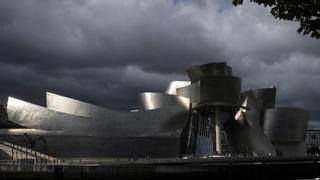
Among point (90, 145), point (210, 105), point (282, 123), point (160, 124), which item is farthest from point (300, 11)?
point (282, 123)

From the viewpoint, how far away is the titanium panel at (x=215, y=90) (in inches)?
2245

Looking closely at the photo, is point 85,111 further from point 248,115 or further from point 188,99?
point 248,115

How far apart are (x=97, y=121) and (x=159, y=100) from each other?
376 inches

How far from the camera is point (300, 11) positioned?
10.5 metres

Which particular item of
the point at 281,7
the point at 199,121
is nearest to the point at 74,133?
the point at 199,121

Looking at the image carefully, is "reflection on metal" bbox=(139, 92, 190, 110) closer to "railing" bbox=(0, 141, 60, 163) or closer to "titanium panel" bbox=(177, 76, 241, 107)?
"titanium panel" bbox=(177, 76, 241, 107)

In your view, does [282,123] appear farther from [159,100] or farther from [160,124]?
[160,124]

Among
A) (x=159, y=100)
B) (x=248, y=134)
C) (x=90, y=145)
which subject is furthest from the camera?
(x=248, y=134)

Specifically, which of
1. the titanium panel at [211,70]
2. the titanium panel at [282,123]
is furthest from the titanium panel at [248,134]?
the titanium panel at [282,123]

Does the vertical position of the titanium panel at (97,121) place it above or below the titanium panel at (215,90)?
below

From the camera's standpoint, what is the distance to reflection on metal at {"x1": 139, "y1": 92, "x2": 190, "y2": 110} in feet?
191

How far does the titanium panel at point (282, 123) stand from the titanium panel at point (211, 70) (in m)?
17.8

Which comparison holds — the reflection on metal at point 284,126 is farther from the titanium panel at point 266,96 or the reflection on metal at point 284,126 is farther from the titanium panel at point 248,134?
the titanium panel at point 248,134

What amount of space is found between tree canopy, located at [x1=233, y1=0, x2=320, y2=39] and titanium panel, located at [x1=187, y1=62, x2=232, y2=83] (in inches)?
1873
